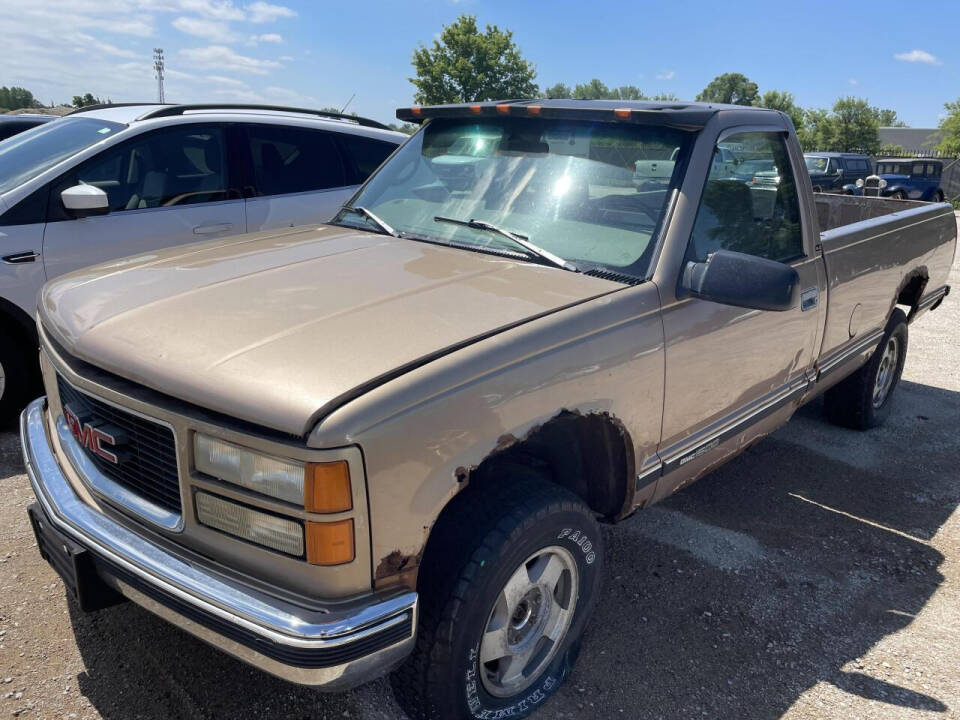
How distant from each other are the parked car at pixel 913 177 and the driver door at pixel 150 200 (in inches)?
1081

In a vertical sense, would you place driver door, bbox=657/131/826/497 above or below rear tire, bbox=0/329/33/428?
above

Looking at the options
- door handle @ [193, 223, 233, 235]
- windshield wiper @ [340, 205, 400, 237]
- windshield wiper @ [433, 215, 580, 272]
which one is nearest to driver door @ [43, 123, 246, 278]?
door handle @ [193, 223, 233, 235]

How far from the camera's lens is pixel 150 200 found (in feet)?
16.4

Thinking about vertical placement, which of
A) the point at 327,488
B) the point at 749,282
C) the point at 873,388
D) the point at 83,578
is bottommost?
the point at 873,388

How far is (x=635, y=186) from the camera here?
2969 mm

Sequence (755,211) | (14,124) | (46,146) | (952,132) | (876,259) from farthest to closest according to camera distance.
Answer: (952,132)
(14,124)
(46,146)
(876,259)
(755,211)

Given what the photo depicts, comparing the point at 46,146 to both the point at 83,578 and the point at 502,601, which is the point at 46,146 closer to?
the point at 83,578

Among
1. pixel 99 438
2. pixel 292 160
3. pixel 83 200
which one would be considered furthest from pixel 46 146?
pixel 99 438

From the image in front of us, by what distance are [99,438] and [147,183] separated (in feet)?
10.8

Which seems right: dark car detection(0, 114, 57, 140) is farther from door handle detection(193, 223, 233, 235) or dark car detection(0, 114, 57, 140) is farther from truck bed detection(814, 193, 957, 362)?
truck bed detection(814, 193, 957, 362)

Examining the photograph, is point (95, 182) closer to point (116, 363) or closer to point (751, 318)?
Answer: point (116, 363)

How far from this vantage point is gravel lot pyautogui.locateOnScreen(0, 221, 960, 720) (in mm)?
2564

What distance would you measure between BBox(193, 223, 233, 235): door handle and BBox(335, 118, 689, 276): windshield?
2073 mm

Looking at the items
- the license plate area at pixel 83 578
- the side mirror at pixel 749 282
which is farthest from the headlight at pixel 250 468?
the side mirror at pixel 749 282
